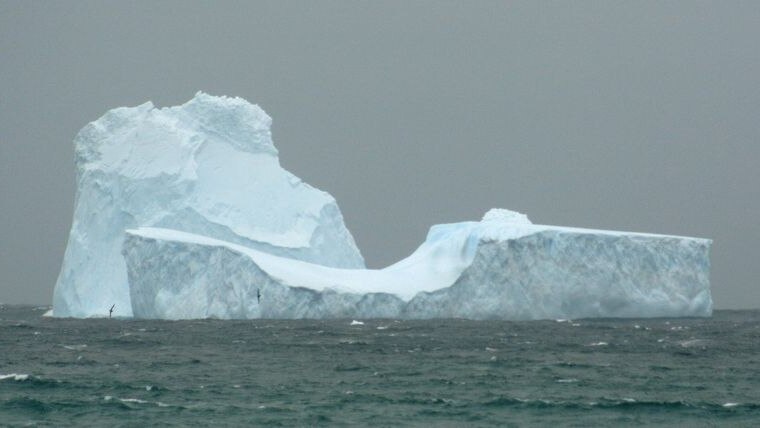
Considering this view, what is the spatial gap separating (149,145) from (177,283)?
6377mm

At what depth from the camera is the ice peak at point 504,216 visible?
39.3m

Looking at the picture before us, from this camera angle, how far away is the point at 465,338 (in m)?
27.9

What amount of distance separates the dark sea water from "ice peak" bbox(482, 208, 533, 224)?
789 cm

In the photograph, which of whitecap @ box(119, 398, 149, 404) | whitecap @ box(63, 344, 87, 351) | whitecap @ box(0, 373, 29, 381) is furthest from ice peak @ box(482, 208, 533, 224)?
whitecap @ box(119, 398, 149, 404)

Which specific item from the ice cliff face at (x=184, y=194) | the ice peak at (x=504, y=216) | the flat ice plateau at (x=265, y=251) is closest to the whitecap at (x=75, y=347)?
the flat ice plateau at (x=265, y=251)

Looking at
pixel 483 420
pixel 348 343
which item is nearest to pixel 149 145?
pixel 348 343

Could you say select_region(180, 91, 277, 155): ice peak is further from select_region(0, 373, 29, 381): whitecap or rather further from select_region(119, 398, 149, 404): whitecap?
select_region(119, 398, 149, 404): whitecap

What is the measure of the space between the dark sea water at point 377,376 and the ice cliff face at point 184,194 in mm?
6543

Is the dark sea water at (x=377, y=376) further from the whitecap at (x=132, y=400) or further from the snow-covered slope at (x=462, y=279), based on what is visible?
the snow-covered slope at (x=462, y=279)

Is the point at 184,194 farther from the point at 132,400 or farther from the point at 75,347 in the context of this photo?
the point at 132,400

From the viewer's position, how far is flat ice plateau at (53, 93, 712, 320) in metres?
33.6

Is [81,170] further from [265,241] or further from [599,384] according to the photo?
[599,384]

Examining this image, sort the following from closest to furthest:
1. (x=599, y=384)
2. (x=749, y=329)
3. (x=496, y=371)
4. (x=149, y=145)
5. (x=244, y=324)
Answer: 1. (x=599, y=384)
2. (x=496, y=371)
3. (x=244, y=324)
4. (x=749, y=329)
5. (x=149, y=145)

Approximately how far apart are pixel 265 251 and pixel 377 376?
19.1 meters
